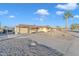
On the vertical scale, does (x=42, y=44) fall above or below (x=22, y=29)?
below

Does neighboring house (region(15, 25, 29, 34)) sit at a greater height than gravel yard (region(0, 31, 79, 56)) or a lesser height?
greater

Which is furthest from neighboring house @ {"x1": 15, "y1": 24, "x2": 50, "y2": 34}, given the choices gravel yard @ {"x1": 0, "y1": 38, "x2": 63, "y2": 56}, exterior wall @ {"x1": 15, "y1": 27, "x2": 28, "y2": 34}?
gravel yard @ {"x1": 0, "y1": 38, "x2": 63, "y2": 56}

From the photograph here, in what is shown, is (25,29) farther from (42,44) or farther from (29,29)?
(42,44)

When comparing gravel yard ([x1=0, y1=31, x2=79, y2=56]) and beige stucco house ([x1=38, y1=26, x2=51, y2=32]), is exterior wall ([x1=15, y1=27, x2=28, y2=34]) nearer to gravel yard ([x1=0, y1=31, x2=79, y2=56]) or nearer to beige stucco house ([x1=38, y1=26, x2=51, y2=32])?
gravel yard ([x1=0, y1=31, x2=79, y2=56])

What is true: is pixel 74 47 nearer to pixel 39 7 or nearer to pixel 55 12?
pixel 55 12

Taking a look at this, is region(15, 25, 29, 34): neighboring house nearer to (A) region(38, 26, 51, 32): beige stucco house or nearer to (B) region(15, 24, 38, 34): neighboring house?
(B) region(15, 24, 38, 34): neighboring house

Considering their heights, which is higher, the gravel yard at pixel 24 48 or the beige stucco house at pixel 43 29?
the beige stucco house at pixel 43 29

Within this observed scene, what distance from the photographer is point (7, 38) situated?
2.73 metres

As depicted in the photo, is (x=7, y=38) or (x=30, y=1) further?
(x=7, y=38)

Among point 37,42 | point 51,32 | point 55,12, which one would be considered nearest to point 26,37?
point 37,42

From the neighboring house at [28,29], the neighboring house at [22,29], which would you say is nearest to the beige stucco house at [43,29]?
the neighboring house at [28,29]

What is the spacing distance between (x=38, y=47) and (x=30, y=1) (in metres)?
0.63

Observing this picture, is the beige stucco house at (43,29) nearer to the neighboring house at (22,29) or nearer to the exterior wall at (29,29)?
the exterior wall at (29,29)

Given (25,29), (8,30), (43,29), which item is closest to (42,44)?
(43,29)
